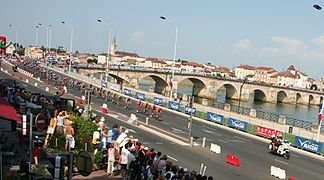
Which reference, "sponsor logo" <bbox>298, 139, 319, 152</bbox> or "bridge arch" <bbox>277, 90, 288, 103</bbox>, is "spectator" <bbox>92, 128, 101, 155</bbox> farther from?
"bridge arch" <bbox>277, 90, 288, 103</bbox>

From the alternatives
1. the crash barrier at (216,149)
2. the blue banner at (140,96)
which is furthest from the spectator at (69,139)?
the blue banner at (140,96)

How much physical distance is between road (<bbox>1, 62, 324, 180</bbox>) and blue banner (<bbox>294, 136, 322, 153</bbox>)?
1.58m

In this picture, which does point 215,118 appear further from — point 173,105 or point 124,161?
point 124,161

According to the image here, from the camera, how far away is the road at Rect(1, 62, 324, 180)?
20.3 metres

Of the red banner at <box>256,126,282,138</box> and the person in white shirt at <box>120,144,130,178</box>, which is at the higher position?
the person in white shirt at <box>120,144,130,178</box>

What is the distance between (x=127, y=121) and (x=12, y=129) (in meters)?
16.9

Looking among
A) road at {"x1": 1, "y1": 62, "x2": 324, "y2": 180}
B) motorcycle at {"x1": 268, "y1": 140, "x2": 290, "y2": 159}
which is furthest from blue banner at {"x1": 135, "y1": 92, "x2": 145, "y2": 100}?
motorcycle at {"x1": 268, "y1": 140, "x2": 290, "y2": 159}

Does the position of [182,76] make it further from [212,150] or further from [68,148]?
[68,148]

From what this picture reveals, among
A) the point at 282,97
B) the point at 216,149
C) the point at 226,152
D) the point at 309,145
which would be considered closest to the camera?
the point at 216,149

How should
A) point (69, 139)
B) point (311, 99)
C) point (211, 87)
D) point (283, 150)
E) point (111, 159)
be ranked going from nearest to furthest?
point (111, 159) < point (69, 139) < point (283, 150) < point (211, 87) < point (311, 99)

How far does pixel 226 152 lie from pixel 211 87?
91320 millimetres

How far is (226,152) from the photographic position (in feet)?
82.6

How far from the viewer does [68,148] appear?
51.1ft

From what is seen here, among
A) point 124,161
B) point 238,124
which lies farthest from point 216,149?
point 238,124
